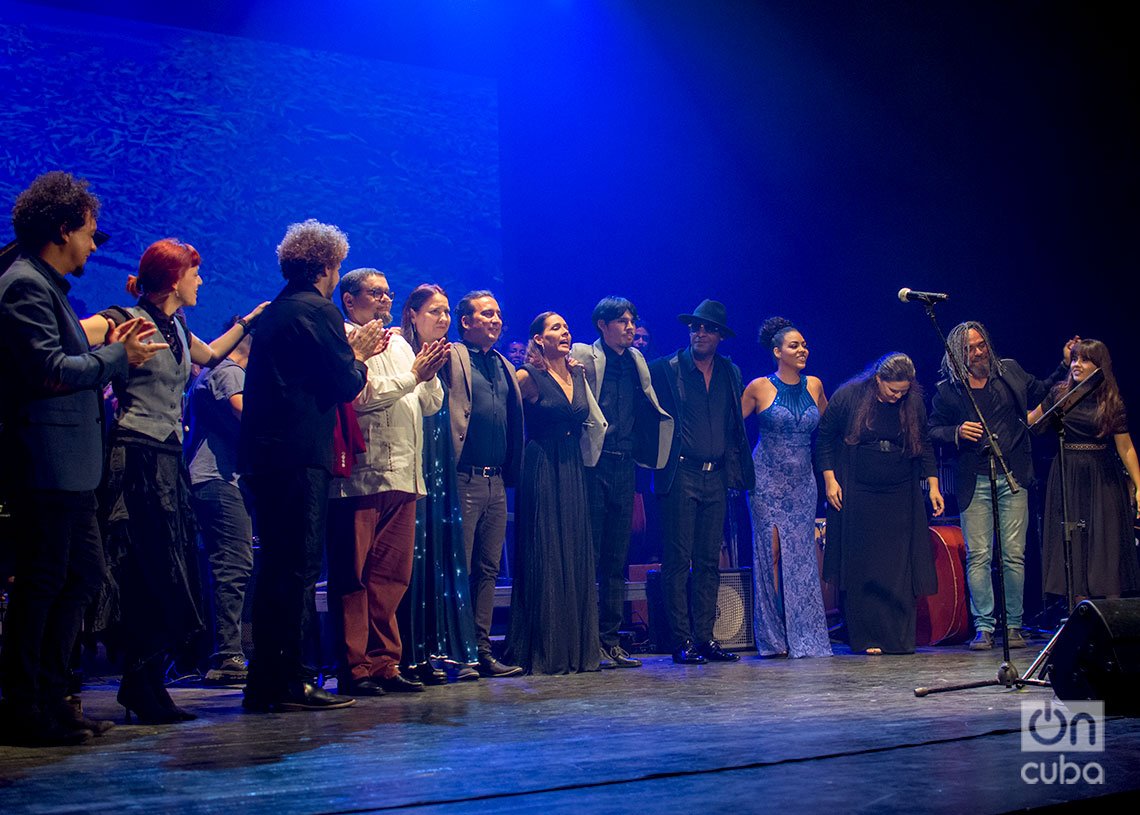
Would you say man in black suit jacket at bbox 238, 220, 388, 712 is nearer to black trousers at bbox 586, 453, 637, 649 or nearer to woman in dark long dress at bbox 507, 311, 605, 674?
woman in dark long dress at bbox 507, 311, 605, 674

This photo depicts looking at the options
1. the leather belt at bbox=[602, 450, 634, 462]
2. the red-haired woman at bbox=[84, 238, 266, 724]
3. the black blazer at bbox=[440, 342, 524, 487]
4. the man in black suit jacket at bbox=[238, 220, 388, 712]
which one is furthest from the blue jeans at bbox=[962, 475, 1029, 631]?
the red-haired woman at bbox=[84, 238, 266, 724]

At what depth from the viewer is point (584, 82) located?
9695 millimetres

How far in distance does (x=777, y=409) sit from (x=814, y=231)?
2.66 m

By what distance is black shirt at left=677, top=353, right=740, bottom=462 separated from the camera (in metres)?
6.62

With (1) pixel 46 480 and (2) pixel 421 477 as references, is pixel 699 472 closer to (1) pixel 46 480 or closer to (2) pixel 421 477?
(2) pixel 421 477

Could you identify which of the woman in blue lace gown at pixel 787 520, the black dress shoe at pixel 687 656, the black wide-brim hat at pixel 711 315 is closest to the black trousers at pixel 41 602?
the black dress shoe at pixel 687 656

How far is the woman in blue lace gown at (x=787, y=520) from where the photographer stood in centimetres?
688

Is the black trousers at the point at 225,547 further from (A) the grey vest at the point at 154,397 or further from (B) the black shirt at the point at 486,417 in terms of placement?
(A) the grey vest at the point at 154,397

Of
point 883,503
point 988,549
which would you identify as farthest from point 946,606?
point 883,503

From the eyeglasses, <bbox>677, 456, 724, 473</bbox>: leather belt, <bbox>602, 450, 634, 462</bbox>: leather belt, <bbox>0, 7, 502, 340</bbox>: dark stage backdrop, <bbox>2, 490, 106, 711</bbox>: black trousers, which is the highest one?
<bbox>0, 7, 502, 340</bbox>: dark stage backdrop

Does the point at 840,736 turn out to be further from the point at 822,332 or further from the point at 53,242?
the point at 822,332

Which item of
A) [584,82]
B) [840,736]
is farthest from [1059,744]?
[584,82]

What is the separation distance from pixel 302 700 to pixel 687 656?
269 cm

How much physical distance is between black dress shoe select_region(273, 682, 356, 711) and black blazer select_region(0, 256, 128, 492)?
1208 mm
